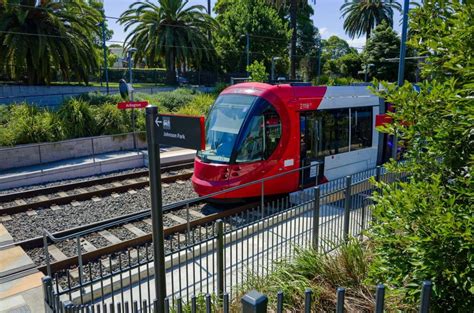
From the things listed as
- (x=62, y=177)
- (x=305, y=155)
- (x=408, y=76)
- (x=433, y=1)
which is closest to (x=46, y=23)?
(x=62, y=177)

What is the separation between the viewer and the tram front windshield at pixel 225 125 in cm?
952

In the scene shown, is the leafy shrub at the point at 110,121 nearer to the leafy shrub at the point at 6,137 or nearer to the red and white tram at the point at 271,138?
the leafy shrub at the point at 6,137

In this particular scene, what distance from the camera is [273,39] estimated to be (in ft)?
131

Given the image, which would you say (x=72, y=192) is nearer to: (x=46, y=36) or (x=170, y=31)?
(x=46, y=36)

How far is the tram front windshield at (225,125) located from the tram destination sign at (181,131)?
600cm

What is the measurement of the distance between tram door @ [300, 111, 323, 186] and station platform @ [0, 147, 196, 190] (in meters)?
6.79

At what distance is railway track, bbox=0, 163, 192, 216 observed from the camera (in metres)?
10.5

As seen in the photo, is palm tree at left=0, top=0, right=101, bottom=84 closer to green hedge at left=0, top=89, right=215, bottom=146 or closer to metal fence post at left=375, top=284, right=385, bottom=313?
green hedge at left=0, top=89, right=215, bottom=146

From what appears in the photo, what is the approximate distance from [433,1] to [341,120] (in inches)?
339

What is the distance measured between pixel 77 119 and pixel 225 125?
32.5ft

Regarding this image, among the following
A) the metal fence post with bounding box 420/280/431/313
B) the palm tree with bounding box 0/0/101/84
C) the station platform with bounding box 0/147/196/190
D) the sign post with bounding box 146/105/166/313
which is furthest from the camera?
the palm tree with bounding box 0/0/101/84

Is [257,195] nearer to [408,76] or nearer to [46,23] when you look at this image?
[46,23]

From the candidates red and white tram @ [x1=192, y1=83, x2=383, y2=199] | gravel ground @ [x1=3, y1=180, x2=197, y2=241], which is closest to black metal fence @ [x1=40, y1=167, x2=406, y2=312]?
gravel ground @ [x1=3, y1=180, x2=197, y2=241]

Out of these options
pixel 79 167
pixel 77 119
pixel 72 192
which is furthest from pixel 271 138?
pixel 77 119
